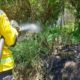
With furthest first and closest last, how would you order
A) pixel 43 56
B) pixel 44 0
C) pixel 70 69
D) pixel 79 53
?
pixel 44 0, pixel 43 56, pixel 79 53, pixel 70 69

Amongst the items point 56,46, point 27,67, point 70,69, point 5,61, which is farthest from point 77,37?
point 5,61

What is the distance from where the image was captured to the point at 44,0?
11297 mm

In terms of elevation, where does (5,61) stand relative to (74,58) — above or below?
above

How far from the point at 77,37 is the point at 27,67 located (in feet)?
6.27

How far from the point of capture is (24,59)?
8.76m

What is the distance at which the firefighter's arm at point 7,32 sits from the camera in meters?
4.17

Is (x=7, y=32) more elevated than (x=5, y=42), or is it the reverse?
Answer: (x=7, y=32)

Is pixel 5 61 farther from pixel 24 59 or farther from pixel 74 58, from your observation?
pixel 24 59

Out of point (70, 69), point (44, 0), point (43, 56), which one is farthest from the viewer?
point (44, 0)

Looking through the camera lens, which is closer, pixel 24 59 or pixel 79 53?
pixel 79 53

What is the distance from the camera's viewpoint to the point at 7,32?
13.7ft

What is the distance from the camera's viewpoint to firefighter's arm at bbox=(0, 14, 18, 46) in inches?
164

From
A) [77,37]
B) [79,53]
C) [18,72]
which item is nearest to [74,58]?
[79,53]

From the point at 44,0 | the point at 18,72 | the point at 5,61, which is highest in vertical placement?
the point at 5,61
